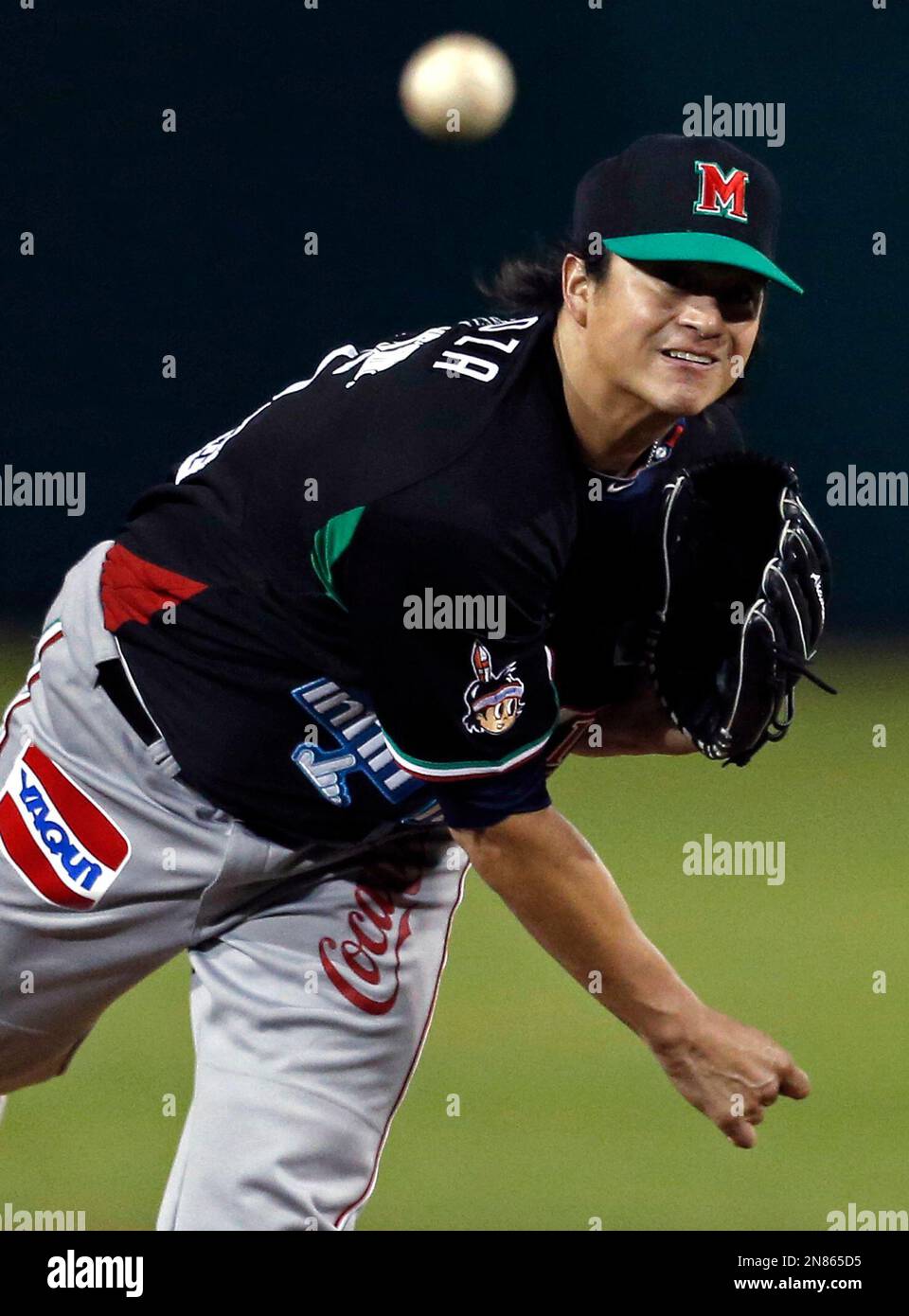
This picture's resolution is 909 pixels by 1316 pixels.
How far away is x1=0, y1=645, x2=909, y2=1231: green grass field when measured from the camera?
138 inches

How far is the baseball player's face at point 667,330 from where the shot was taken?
2416 millimetres

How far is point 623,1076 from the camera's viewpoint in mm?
4203

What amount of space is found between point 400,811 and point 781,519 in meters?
0.70

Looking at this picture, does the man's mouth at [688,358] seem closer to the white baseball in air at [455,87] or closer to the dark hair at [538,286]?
the dark hair at [538,286]

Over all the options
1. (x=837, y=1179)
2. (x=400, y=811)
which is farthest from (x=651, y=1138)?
(x=400, y=811)

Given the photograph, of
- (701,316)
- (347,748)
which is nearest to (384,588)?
(347,748)

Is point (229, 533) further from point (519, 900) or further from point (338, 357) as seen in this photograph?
point (519, 900)

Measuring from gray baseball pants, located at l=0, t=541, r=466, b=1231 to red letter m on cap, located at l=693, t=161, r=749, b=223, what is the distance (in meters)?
1.04

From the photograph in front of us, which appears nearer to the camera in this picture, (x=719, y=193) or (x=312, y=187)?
(x=719, y=193)

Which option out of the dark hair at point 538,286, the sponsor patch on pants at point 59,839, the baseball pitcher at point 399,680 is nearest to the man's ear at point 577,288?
the baseball pitcher at point 399,680

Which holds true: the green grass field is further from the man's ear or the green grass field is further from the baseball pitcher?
the man's ear

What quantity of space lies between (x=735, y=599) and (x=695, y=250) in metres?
0.65

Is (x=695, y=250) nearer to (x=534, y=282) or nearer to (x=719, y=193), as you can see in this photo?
(x=719, y=193)

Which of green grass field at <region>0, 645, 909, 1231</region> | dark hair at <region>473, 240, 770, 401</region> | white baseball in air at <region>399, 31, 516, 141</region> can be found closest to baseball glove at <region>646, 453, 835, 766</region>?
dark hair at <region>473, 240, 770, 401</region>
